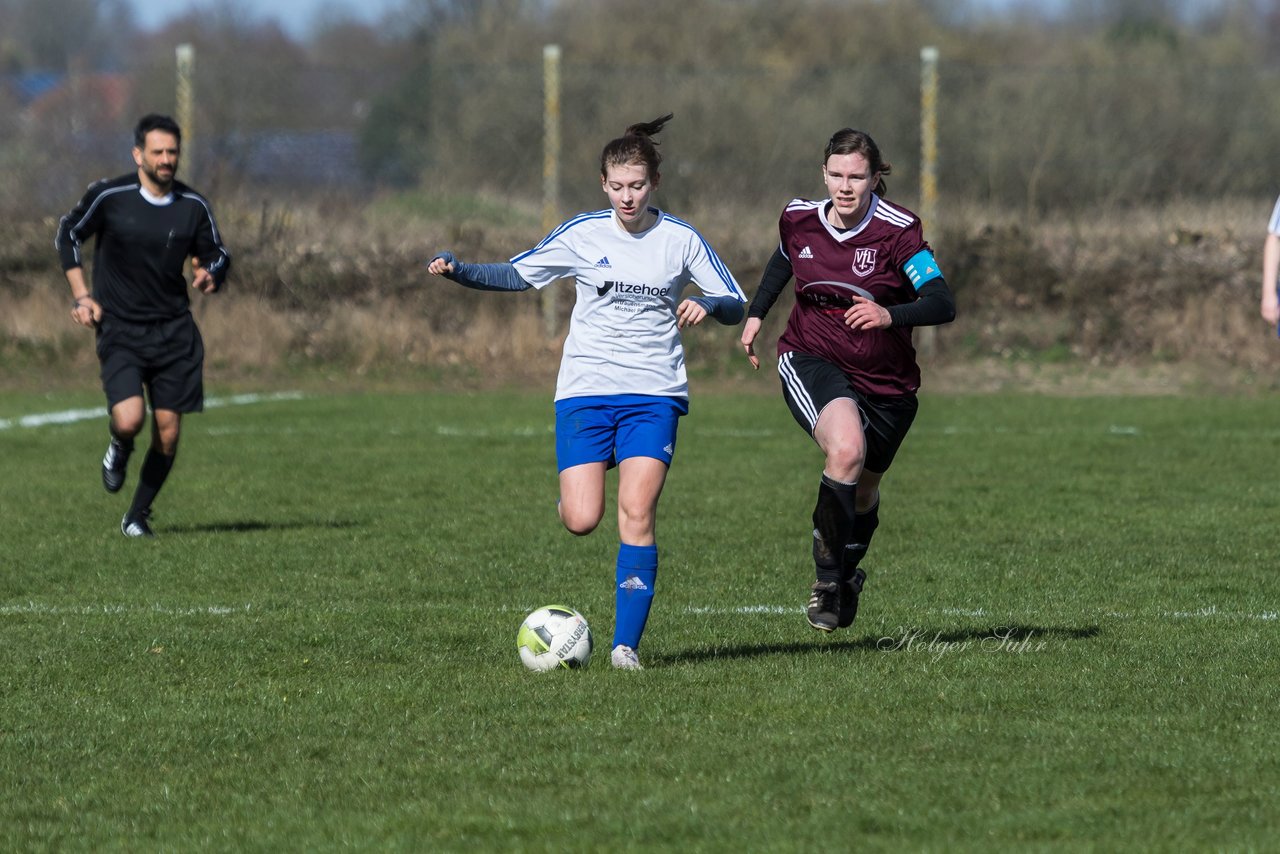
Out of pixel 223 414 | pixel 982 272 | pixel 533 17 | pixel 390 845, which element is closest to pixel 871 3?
pixel 533 17

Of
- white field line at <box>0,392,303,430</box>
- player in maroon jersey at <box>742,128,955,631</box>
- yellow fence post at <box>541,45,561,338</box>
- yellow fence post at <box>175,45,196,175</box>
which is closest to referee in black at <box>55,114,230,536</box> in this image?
player in maroon jersey at <box>742,128,955,631</box>

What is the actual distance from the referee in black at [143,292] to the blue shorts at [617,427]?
384 cm

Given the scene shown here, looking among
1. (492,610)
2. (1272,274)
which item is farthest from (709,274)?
(1272,274)

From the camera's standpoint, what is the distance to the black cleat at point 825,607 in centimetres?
668

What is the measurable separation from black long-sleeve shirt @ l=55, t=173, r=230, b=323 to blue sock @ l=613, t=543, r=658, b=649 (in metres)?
4.22

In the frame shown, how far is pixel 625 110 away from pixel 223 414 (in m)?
8.47

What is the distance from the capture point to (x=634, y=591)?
20.5 feet

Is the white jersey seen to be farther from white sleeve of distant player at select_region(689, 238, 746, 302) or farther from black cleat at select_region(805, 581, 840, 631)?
black cleat at select_region(805, 581, 840, 631)

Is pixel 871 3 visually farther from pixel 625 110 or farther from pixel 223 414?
pixel 223 414

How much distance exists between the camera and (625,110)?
75.8 feet

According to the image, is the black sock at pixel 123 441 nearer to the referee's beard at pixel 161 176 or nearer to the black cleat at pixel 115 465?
the black cleat at pixel 115 465

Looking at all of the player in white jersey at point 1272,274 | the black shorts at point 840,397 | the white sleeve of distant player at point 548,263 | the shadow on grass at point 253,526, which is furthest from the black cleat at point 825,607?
the shadow on grass at point 253,526

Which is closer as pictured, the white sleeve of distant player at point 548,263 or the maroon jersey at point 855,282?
the white sleeve of distant player at point 548,263

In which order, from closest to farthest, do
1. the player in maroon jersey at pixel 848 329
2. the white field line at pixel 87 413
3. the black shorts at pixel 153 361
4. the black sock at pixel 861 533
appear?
1. the player in maroon jersey at pixel 848 329
2. the black sock at pixel 861 533
3. the black shorts at pixel 153 361
4. the white field line at pixel 87 413
